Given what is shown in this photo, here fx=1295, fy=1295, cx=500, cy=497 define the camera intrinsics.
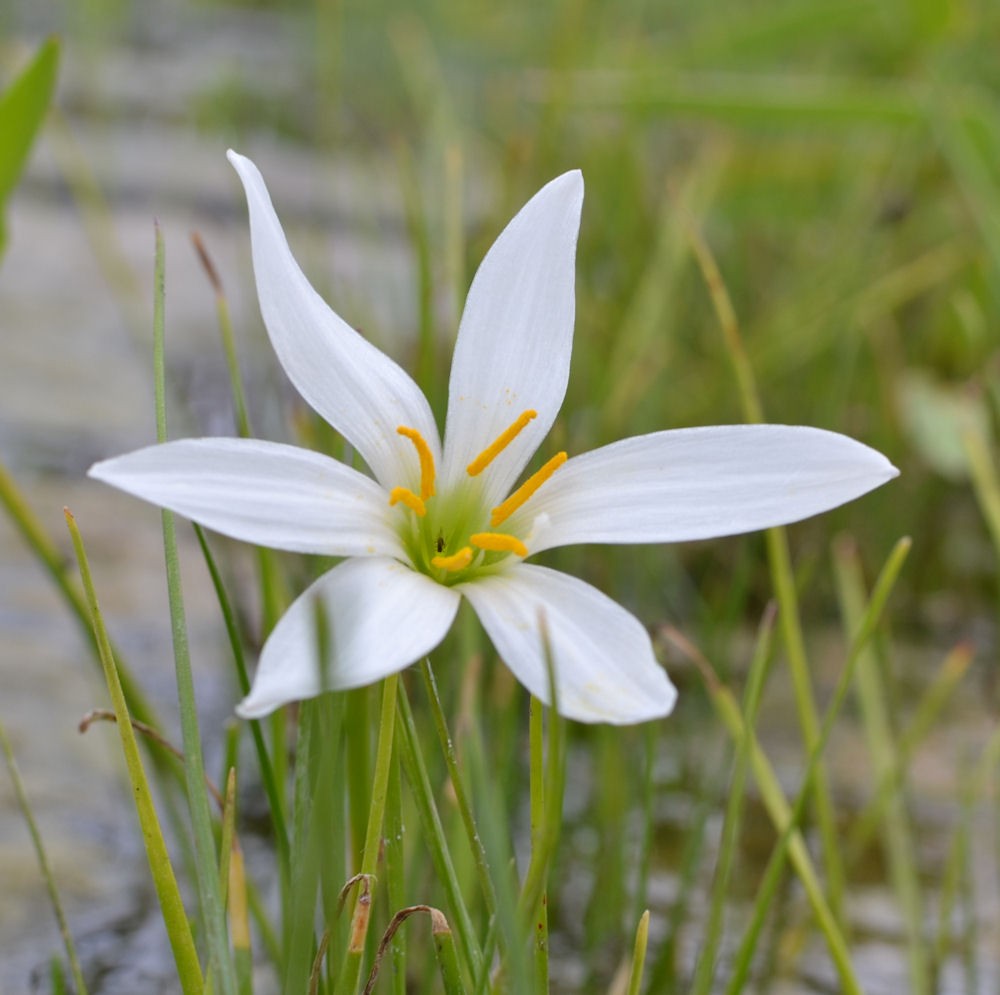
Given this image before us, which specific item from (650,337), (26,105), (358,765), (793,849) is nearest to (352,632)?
(358,765)

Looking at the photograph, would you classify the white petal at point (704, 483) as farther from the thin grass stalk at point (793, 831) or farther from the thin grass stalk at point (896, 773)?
the thin grass stalk at point (896, 773)

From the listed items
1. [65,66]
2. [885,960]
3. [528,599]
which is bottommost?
[885,960]

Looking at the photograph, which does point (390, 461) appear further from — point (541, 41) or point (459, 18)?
point (459, 18)

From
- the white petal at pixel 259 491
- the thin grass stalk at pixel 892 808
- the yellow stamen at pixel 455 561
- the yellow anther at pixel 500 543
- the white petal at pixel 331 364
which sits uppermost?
the white petal at pixel 331 364

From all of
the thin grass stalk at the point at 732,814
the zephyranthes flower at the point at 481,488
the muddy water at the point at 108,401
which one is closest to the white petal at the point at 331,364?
the zephyranthes flower at the point at 481,488

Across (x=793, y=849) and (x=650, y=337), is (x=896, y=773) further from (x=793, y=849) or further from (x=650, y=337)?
(x=650, y=337)

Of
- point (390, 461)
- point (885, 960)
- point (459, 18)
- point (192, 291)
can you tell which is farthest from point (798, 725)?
point (459, 18)
